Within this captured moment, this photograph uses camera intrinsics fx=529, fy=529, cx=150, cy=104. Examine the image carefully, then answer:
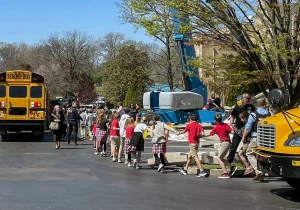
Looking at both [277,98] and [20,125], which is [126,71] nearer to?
[20,125]

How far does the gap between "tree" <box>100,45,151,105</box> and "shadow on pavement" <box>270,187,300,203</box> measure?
35156mm

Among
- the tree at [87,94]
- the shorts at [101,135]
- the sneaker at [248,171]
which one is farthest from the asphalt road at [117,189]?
the tree at [87,94]

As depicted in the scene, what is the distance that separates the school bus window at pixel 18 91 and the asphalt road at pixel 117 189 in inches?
302

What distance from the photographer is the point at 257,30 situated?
13.0 m

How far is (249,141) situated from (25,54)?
247ft

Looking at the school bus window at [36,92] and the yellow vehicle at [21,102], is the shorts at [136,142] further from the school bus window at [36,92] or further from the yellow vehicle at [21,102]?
the school bus window at [36,92]

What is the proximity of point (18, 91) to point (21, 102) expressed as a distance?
20.2 inches

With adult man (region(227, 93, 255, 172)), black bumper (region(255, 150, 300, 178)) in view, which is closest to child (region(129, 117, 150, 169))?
adult man (region(227, 93, 255, 172))

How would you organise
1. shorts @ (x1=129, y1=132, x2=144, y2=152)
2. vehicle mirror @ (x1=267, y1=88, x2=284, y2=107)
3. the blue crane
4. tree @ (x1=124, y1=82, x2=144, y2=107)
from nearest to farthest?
vehicle mirror @ (x1=267, y1=88, x2=284, y2=107) < shorts @ (x1=129, y1=132, x2=144, y2=152) < the blue crane < tree @ (x1=124, y1=82, x2=144, y2=107)

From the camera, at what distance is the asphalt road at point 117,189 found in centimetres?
883

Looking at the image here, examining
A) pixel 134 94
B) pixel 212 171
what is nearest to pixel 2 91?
pixel 212 171

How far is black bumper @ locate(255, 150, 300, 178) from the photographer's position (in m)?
8.73

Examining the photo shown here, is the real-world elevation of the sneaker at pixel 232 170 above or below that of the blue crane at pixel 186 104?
below

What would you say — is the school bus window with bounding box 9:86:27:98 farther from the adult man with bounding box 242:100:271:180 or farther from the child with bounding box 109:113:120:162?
the adult man with bounding box 242:100:271:180
